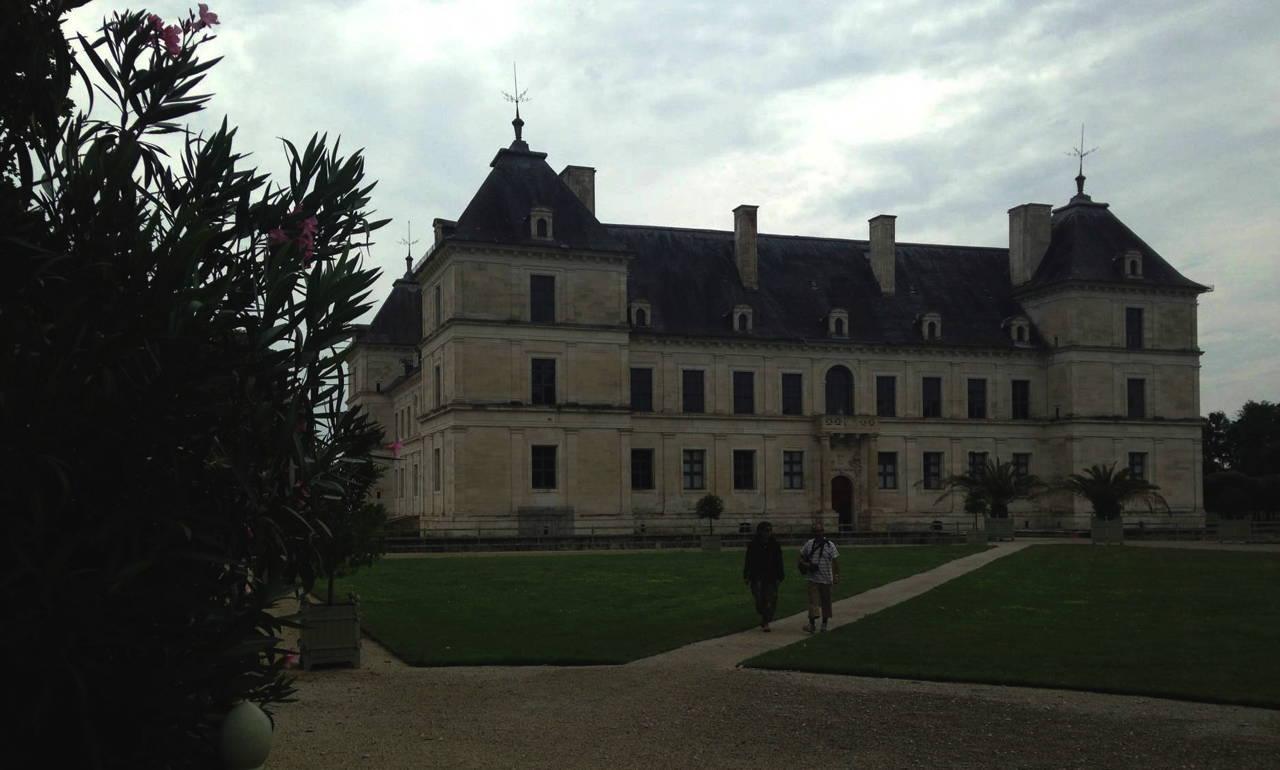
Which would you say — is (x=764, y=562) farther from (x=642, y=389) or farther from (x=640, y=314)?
(x=640, y=314)

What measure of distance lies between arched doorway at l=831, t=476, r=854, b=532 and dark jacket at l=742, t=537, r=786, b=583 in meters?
37.8

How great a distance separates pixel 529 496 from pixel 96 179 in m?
43.5

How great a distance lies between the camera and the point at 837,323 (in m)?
57.8

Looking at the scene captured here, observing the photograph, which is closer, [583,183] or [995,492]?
[995,492]

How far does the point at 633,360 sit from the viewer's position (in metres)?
54.1

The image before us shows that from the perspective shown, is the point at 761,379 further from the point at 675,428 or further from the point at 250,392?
the point at 250,392

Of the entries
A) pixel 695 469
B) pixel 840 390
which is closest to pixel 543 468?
pixel 695 469

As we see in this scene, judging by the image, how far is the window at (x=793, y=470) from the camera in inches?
2195

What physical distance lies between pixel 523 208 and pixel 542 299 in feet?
13.3

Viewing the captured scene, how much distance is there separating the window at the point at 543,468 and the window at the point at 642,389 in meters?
5.63

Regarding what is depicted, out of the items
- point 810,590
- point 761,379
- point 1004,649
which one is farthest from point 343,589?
point 761,379

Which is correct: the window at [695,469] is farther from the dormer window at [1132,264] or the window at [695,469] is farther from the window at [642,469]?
the dormer window at [1132,264]

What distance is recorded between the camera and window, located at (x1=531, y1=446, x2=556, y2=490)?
49375 mm

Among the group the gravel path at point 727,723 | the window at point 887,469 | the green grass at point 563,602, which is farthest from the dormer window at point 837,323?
the gravel path at point 727,723
